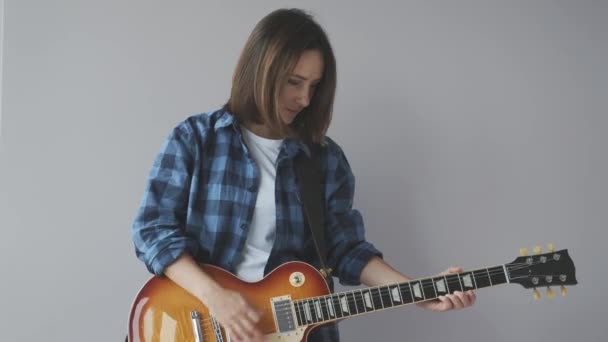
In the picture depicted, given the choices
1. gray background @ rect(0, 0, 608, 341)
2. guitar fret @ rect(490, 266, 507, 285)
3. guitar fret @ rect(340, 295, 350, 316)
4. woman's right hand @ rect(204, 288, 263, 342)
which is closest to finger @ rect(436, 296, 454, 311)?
guitar fret @ rect(490, 266, 507, 285)

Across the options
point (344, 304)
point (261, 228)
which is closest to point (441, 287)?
point (344, 304)

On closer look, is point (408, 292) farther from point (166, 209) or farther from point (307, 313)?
point (166, 209)

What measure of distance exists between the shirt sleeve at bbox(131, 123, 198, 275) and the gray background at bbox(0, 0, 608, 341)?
1.10ft

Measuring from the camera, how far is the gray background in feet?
4.45

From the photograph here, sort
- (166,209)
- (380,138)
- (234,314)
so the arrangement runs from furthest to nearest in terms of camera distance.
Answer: (380,138) → (166,209) → (234,314)

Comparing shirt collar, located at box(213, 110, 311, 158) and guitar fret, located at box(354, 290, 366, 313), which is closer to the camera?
guitar fret, located at box(354, 290, 366, 313)

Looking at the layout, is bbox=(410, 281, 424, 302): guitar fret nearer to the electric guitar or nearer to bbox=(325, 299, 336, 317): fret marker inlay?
the electric guitar

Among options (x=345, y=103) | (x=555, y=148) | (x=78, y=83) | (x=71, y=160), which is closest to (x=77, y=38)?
(x=78, y=83)

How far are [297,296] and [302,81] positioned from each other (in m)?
0.53

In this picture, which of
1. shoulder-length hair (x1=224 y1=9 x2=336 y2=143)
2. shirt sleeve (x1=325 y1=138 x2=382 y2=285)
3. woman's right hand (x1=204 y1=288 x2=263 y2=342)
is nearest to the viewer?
woman's right hand (x1=204 y1=288 x2=263 y2=342)

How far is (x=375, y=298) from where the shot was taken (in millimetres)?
1094

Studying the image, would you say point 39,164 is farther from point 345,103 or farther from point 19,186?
point 345,103

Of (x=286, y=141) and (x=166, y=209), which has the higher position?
(x=286, y=141)

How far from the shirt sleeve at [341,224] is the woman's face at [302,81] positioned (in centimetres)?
19
